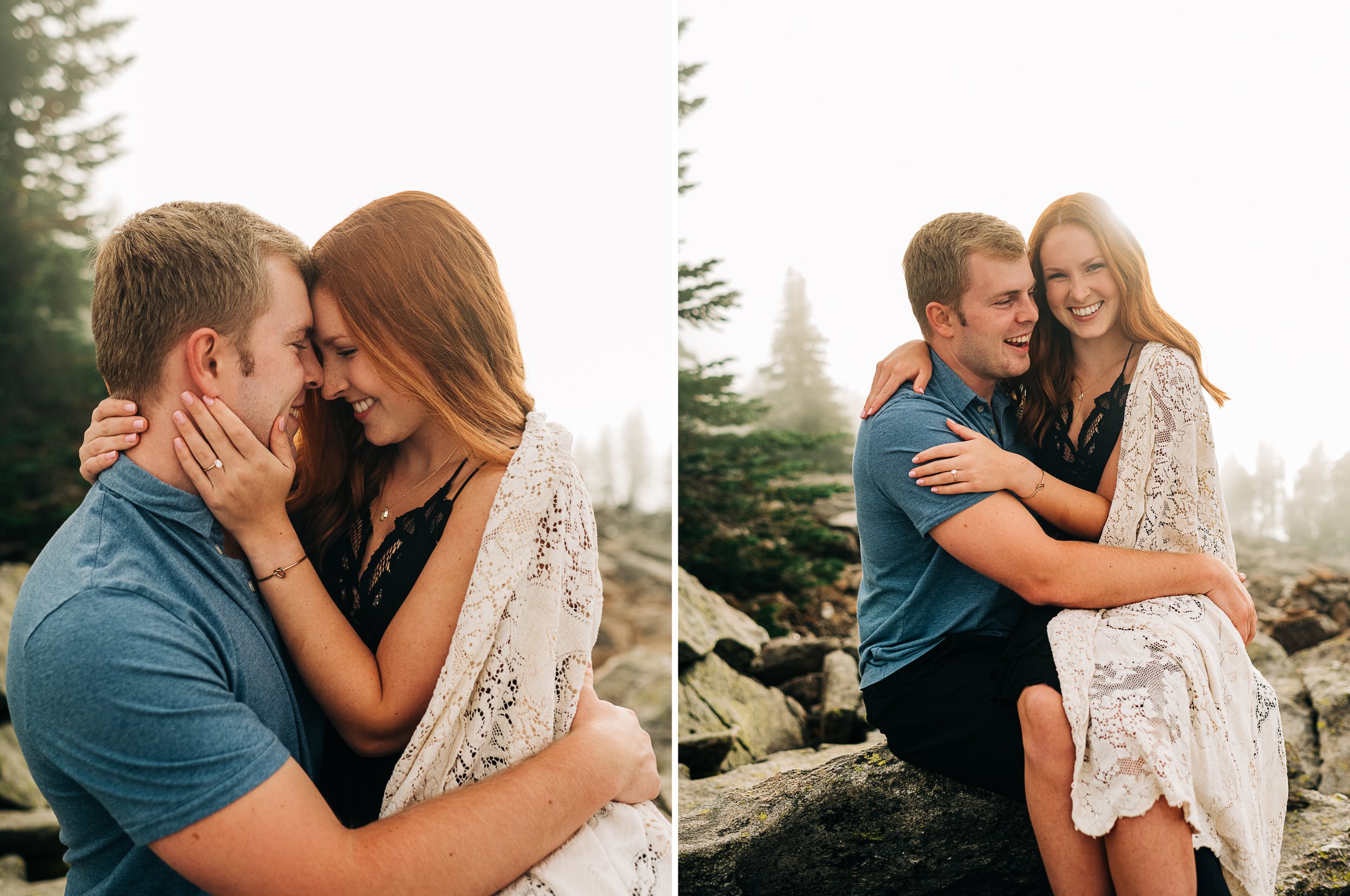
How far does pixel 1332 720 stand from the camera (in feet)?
10.7

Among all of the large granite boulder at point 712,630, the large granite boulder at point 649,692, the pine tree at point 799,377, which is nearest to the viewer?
the large granite boulder at point 712,630

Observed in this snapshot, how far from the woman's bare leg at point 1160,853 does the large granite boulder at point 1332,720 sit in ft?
5.95

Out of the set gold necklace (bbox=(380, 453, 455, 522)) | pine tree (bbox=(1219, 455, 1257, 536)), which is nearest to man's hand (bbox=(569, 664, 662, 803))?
gold necklace (bbox=(380, 453, 455, 522))

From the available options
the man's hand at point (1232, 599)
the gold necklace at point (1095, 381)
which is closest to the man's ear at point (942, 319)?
the gold necklace at point (1095, 381)

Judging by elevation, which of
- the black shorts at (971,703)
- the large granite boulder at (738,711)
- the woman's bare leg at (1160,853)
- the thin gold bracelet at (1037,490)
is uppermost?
the thin gold bracelet at (1037,490)

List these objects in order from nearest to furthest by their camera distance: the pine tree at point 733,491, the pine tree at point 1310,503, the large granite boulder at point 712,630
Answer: the large granite boulder at point 712,630 < the pine tree at point 1310,503 < the pine tree at point 733,491

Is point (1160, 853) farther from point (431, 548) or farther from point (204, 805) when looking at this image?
point (204, 805)

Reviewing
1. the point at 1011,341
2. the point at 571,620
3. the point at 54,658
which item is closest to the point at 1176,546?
the point at 1011,341

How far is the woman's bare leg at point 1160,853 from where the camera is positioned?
1.77 metres

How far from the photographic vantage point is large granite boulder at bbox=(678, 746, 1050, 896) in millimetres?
2312

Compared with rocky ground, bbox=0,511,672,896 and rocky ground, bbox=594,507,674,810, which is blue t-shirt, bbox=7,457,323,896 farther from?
rocky ground, bbox=594,507,674,810

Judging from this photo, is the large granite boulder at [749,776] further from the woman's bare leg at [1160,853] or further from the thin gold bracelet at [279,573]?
the thin gold bracelet at [279,573]

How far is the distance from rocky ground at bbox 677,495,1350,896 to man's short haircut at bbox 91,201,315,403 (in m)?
1.93

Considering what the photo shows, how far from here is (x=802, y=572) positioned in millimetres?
5320
